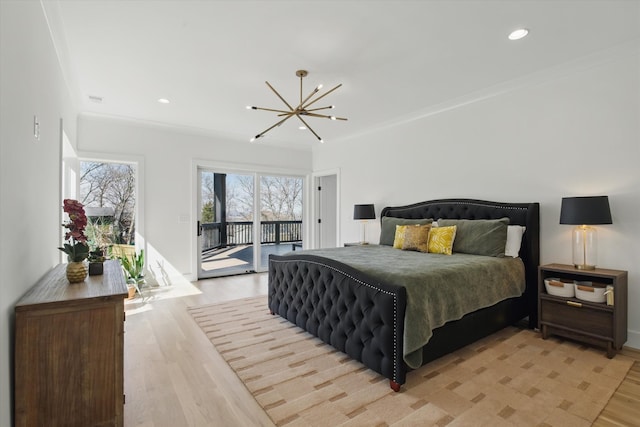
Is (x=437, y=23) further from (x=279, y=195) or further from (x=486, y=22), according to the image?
(x=279, y=195)

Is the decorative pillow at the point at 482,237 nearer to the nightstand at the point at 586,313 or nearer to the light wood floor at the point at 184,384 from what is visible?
the nightstand at the point at 586,313

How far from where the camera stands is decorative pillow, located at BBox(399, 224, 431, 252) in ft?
12.7

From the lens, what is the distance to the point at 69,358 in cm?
153

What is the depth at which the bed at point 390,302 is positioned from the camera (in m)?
2.17

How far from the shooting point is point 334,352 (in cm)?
273

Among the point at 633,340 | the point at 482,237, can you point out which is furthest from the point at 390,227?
the point at 633,340

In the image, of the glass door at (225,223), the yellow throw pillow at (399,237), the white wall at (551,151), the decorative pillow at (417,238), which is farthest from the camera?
the glass door at (225,223)

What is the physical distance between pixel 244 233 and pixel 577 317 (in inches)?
201

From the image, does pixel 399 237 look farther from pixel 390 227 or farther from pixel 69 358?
pixel 69 358

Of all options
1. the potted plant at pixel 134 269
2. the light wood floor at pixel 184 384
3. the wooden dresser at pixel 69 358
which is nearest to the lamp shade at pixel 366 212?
the light wood floor at pixel 184 384

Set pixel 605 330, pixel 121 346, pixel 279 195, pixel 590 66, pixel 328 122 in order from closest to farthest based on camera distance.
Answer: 1. pixel 121 346
2. pixel 605 330
3. pixel 590 66
4. pixel 328 122
5. pixel 279 195

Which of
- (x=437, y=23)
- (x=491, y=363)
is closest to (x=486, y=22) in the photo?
(x=437, y=23)

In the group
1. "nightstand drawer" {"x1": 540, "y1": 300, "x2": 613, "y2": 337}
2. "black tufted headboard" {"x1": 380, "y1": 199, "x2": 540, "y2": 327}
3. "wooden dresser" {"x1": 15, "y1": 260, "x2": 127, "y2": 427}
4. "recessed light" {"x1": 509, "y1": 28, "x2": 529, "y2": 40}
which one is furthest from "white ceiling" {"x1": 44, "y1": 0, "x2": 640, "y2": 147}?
"nightstand drawer" {"x1": 540, "y1": 300, "x2": 613, "y2": 337}

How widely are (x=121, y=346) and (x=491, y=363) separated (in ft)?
8.72
